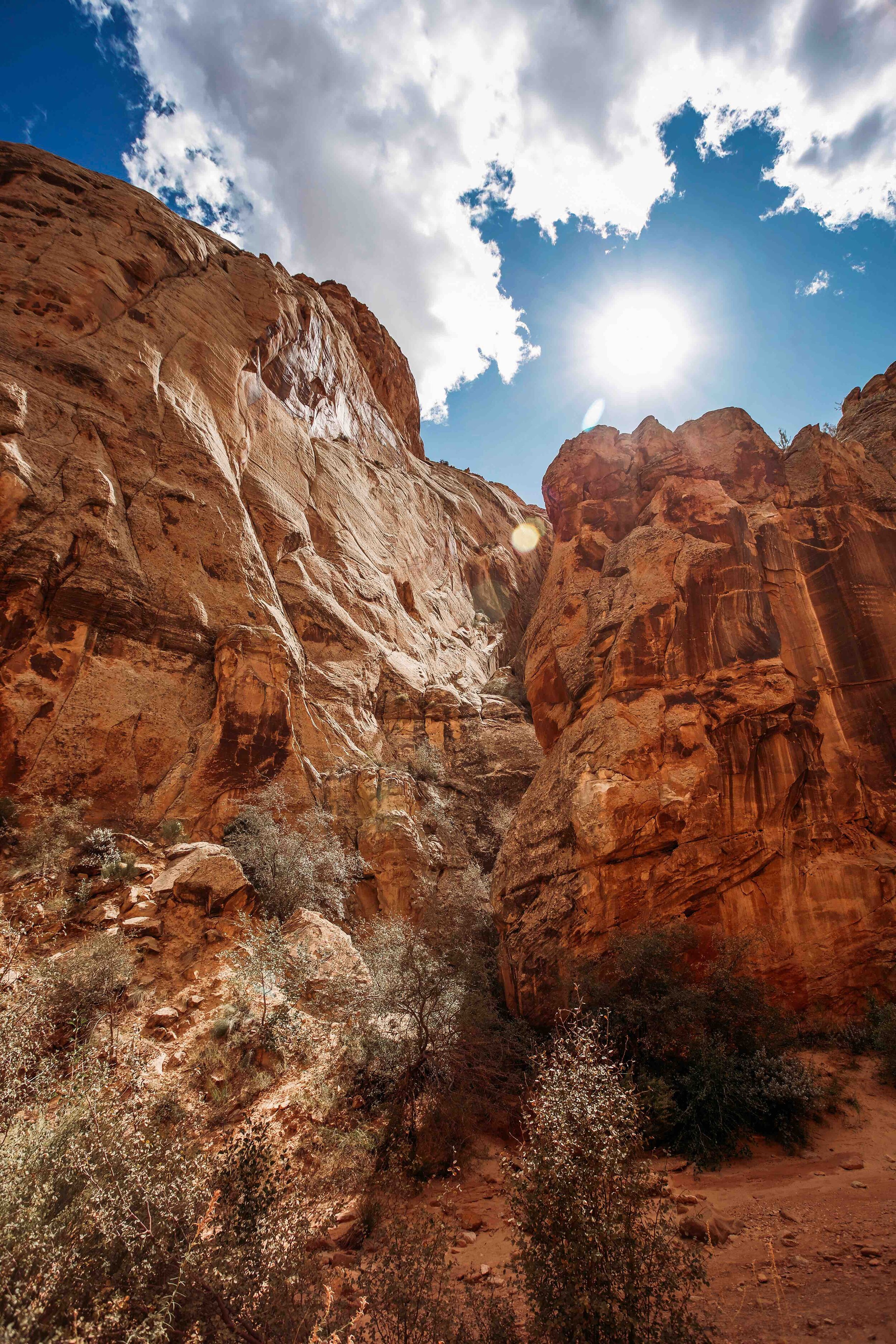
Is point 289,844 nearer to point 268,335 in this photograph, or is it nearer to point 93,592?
point 93,592

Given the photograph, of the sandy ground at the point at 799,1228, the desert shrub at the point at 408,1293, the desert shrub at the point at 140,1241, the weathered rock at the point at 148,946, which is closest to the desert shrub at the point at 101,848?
the weathered rock at the point at 148,946

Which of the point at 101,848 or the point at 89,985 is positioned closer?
the point at 89,985

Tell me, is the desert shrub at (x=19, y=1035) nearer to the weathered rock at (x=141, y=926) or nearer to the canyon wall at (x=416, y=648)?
the weathered rock at (x=141, y=926)

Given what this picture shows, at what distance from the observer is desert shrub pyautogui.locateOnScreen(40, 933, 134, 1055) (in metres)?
8.80

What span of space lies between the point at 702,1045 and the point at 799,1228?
332 cm

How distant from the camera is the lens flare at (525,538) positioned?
1932 inches

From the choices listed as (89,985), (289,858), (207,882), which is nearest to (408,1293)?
(89,985)

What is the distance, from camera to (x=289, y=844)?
52.3 feet

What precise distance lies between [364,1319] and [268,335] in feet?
106

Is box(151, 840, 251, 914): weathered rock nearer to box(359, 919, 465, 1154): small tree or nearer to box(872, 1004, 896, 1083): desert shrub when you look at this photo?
box(359, 919, 465, 1154): small tree

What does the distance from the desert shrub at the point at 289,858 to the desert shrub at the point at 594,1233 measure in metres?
9.85

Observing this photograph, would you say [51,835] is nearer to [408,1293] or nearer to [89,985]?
[89,985]

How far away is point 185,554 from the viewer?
18.3 metres

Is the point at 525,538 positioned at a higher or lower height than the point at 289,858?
higher
